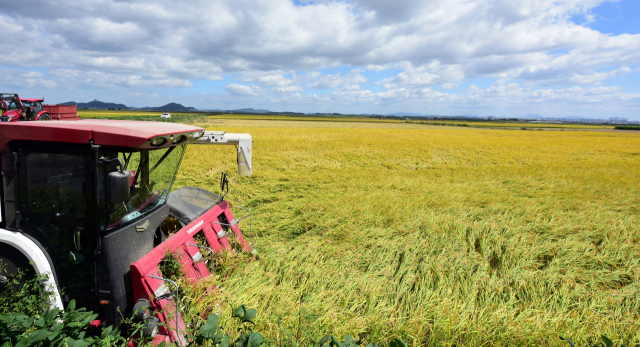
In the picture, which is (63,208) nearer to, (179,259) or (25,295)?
(25,295)

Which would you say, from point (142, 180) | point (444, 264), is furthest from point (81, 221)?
point (444, 264)

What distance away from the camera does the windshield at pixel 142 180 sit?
8.30 feet

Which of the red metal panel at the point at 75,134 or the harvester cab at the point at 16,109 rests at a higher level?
the harvester cab at the point at 16,109

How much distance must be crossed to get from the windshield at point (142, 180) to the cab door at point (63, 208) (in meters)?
0.13

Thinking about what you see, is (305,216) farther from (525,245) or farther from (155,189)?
(525,245)

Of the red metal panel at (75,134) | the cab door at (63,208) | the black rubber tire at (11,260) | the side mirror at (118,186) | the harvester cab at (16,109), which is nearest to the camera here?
the side mirror at (118,186)

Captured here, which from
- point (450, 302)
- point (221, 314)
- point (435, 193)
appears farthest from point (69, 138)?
point (435, 193)

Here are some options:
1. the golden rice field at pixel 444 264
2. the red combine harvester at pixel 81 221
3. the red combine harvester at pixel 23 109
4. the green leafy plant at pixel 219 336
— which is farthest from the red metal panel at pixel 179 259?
the red combine harvester at pixel 23 109

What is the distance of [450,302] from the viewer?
3.24 metres

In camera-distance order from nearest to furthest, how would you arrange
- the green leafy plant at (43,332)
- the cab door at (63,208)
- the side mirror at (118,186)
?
the green leafy plant at (43,332) < the side mirror at (118,186) < the cab door at (63,208)

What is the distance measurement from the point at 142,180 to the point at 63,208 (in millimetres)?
669

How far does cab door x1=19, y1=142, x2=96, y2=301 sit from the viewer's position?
2.45 meters

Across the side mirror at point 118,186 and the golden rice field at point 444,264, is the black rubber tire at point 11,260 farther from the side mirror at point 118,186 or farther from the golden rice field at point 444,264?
the golden rice field at point 444,264

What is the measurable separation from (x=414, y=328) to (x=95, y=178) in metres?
2.99
